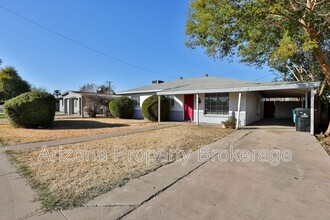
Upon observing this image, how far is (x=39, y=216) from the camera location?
2.64m

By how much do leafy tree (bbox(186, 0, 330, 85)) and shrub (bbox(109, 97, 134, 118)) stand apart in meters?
9.66

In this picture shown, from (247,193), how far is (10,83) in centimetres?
4356

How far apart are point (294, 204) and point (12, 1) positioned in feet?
48.3

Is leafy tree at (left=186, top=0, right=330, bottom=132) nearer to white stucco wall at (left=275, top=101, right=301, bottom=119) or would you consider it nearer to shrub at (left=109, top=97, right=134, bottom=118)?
shrub at (left=109, top=97, right=134, bottom=118)

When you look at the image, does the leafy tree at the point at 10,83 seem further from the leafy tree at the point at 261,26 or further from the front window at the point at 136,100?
the leafy tree at the point at 261,26

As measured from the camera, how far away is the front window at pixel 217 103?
13734mm

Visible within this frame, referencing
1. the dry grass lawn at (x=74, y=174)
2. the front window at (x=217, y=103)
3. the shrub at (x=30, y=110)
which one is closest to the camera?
the dry grass lawn at (x=74, y=174)

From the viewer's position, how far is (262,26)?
27.1 ft

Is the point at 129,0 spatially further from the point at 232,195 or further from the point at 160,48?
the point at 232,195

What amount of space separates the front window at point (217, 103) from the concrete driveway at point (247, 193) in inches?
343

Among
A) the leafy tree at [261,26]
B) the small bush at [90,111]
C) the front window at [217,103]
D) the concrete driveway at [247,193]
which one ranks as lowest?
the concrete driveway at [247,193]

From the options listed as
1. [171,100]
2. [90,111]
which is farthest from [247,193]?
[90,111]

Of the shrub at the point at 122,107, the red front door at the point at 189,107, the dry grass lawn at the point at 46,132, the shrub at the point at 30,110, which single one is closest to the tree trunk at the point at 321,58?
the red front door at the point at 189,107

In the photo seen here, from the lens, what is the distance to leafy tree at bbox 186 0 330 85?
706cm
